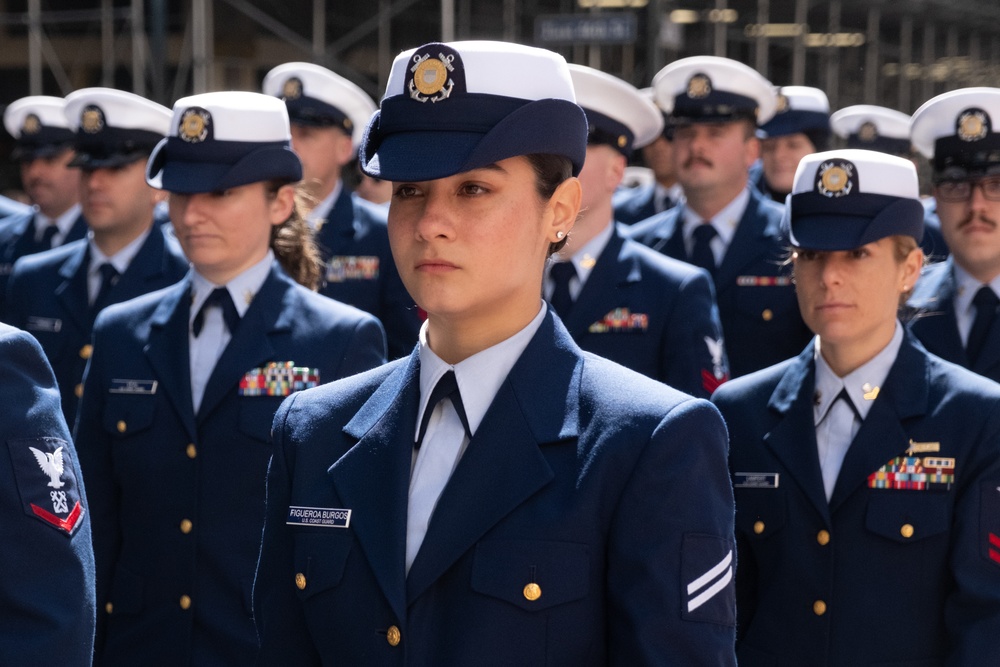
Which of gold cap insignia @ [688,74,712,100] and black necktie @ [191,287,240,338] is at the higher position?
gold cap insignia @ [688,74,712,100]

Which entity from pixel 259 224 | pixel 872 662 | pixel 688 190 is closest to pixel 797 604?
Answer: pixel 872 662

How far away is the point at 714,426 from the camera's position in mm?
2131

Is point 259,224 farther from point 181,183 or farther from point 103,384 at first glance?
point 103,384

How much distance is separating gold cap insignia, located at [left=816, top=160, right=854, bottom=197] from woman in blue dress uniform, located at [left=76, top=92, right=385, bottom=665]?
48.2 inches

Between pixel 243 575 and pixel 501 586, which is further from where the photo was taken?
pixel 243 575

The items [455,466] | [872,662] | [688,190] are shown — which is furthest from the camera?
[688,190]

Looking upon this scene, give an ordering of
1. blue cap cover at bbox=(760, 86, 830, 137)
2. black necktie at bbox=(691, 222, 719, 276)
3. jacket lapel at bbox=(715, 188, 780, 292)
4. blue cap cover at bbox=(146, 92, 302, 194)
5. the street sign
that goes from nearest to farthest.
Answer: blue cap cover at bbox=(146, 92, 302, 194), jacket lapel at bbox=(715, 188, 780, 292), black necktie at bbox=(691, 222, 719, 276), blue cap cover at bbox=(760, 86, 830, 137), the street sign

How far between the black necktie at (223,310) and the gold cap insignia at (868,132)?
18.8 ft

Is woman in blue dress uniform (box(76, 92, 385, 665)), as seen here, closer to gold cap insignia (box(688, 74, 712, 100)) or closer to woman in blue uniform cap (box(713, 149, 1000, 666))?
woman in blue uniform cap (box(713, 149, 1000, 666))

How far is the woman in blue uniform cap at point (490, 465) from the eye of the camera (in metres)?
2.08

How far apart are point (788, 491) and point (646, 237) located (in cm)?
289

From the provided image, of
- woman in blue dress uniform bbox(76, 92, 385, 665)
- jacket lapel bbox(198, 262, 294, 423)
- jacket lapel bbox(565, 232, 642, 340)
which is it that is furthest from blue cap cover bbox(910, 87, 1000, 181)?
jacket lapel bbox(198, 262, 294, 423)

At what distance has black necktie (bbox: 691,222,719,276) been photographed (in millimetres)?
5996

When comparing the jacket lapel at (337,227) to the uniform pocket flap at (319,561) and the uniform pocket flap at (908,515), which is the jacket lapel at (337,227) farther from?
the uniform pocket flap at (319,561)
